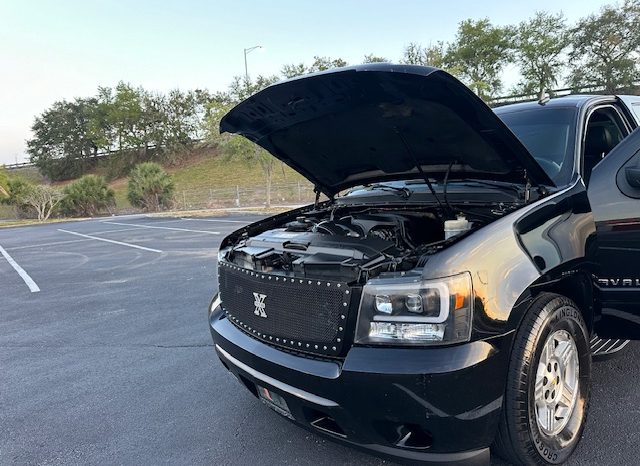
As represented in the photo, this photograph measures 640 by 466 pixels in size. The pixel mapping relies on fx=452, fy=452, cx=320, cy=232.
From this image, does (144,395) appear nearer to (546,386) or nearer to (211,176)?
(546,386)

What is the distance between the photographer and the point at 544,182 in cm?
256

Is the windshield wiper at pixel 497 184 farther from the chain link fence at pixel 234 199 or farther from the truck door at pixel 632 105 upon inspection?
the chain link fence at pixel 234 199

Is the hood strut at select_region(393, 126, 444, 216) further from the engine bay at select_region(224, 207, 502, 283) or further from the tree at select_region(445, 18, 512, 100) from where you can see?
the tree at select_region(445, 18, 512, 100)

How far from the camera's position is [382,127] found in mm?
2947

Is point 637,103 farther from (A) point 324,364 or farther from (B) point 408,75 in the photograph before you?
(A) point 324,364

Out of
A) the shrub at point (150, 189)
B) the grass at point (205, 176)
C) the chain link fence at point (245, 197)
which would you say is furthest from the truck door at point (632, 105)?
the shrub at point (150, 189)

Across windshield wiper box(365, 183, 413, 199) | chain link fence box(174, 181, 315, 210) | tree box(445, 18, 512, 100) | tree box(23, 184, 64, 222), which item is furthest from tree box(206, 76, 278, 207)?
tree box(445, 18, 512, 100)

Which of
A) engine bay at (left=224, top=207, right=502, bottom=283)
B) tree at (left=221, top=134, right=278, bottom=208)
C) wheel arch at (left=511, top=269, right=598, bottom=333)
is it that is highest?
tree at (left=221, top=134, right=278, bottom=208)

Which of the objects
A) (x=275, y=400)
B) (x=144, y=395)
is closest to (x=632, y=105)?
(x=275, y=400)

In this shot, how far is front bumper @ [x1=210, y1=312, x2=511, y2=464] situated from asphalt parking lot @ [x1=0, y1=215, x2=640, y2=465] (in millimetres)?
557

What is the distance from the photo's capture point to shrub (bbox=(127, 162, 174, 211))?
97.4ft

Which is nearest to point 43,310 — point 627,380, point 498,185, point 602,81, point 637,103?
point 498,185

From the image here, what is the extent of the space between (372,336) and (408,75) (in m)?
1.23

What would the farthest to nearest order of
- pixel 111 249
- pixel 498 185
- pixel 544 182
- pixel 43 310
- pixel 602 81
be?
pixel 602 81 → pixel 111 249 → pixel 43 310 → pixel 498 185 → pixel 544 182
